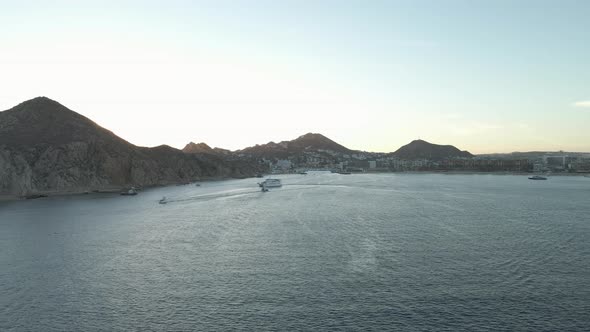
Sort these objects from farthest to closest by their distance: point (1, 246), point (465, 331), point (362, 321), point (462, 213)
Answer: point (462, 213), point (1, 246), point (362, 321), point (465, 331)

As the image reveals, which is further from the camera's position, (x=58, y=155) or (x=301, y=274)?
(x=58, y=155)

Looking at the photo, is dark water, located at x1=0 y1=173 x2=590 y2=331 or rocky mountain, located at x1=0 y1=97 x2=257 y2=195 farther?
rocky mountain, located at x1=0 y1=97 x2=257 y2=195

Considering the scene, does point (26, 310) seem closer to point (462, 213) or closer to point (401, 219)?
point (401, 219)

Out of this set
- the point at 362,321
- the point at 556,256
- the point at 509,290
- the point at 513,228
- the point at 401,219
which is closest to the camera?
the point at 362,321

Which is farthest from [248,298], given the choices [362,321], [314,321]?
[362,321]

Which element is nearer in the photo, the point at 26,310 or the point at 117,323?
the point at 117,323

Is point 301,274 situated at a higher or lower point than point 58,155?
lower

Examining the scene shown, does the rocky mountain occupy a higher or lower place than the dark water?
higher
